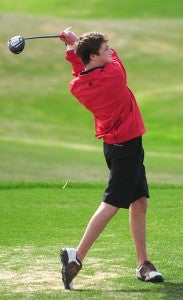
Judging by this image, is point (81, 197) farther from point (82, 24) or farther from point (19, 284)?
point (82, 24)

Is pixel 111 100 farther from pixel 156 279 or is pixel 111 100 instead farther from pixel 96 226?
pixel 156 279

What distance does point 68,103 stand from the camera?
27984 millimetres

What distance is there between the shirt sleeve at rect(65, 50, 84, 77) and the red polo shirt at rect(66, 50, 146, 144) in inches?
7.6

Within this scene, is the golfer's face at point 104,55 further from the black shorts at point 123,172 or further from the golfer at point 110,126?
the black shorts at point 123,172

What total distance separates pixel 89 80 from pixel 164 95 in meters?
21.8

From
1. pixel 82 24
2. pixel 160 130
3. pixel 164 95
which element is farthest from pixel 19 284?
pixel 82 24

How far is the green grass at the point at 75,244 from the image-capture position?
6121mm

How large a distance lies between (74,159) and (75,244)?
11.5 meters

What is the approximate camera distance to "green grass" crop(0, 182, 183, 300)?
6.12 metres

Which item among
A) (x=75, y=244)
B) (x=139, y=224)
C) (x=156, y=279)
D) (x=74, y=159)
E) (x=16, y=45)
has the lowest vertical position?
(x=74, y=159)

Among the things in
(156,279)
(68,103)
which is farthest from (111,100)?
(68,103)

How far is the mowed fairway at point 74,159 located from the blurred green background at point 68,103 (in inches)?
1.3

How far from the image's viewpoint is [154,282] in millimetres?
6332

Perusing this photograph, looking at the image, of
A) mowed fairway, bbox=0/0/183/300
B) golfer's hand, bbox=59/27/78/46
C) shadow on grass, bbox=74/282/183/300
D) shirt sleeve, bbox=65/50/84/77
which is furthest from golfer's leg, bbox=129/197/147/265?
golfer's hand, bbox=59/27/78/46
